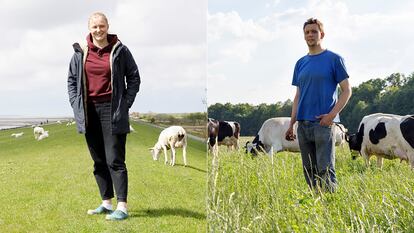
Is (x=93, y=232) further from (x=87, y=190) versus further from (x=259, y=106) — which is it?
(x=259, y=106)

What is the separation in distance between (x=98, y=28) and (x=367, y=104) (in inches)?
244

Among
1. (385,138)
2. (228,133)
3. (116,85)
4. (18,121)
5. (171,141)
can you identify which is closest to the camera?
(171,141)

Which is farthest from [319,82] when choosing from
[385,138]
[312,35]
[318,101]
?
[385,138]

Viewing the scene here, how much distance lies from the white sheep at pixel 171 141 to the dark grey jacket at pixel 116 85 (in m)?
0.14

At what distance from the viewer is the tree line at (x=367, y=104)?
7809 mm

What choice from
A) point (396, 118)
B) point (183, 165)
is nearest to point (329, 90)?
point (183, 165)

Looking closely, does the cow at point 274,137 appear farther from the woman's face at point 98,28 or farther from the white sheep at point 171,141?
the woman's face at point 98,28

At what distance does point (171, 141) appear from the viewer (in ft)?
6.44

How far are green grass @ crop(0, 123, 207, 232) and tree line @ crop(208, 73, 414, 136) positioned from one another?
573 centimetres

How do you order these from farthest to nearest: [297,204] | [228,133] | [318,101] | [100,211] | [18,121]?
[228,133], [318,101], [297,204], [18,121], [100,211]

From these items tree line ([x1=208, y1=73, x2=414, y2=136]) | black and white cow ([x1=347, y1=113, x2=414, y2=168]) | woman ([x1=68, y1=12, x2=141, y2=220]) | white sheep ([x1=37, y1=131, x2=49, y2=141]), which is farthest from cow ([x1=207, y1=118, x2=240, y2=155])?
woman ([x1=68, y1=12, x2=141, y2=220])

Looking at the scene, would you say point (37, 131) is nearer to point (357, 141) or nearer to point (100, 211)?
point (100, 211)

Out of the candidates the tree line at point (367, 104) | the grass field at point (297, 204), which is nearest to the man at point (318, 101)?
the grass field at point (297, 204)

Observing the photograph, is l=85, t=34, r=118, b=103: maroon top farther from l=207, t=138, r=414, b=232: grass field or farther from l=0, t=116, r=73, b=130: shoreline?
l=207, t=138, r=414, b=232: grass field
